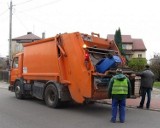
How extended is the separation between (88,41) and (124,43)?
235 feet

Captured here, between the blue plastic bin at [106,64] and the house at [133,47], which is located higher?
the house at [133,47]

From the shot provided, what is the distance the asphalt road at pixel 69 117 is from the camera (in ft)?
32.6

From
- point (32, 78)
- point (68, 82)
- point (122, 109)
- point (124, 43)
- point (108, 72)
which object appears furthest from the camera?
point (124, 43)

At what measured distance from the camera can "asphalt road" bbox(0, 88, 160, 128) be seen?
32.6 ft

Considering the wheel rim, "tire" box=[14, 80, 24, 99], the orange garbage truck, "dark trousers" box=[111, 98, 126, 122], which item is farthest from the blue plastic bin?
"tire" box=[14, 80, 24, 99]

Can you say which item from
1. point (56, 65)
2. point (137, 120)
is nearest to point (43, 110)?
point (56, 65)

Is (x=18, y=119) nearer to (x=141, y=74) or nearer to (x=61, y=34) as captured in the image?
(x=61, y=34)

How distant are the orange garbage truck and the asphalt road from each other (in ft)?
2.03

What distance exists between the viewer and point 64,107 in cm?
1363

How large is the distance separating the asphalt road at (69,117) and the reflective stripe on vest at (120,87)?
95 cm

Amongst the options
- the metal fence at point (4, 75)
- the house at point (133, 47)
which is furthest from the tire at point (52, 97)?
the house at point (133, 47)

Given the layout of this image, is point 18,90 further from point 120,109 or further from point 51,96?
point 120,109

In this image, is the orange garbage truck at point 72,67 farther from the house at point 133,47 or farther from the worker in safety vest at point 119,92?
the house at point 133,47

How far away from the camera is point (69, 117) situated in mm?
11336
